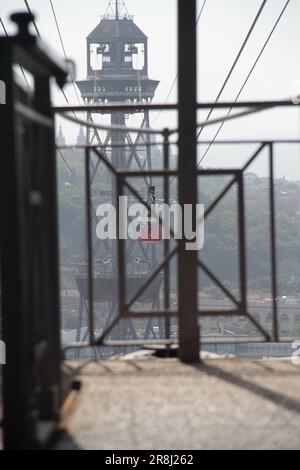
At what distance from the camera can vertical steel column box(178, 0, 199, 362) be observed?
421 cm

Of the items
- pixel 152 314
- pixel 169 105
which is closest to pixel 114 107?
pixel 169 105

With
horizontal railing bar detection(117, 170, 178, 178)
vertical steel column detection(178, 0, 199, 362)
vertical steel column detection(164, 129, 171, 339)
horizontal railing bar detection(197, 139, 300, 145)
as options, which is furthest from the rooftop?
horizontal railing bar detection(197, 139, 300, 145)

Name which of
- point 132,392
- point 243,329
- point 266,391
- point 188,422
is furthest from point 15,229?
point 243,329

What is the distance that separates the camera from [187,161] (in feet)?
13.9

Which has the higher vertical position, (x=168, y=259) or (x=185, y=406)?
(x=168, y=259)

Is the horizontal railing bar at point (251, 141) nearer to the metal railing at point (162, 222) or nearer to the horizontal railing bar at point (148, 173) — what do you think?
the metal railing at point (162, 222)

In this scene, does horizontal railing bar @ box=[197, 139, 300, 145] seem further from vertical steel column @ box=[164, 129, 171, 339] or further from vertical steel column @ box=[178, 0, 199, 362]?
vertical steel column @ box=[178, 0, 199, 362]

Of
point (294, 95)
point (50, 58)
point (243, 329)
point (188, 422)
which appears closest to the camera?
point (50, 58)

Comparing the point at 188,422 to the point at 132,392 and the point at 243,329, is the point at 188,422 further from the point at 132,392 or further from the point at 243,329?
the point at 243,329

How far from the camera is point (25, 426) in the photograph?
2.40 metres

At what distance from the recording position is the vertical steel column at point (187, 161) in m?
4.21

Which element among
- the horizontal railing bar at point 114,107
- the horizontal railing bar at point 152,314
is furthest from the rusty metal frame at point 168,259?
the horizontal railing bar at point 114,107

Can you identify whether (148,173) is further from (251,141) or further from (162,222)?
(251,141)
